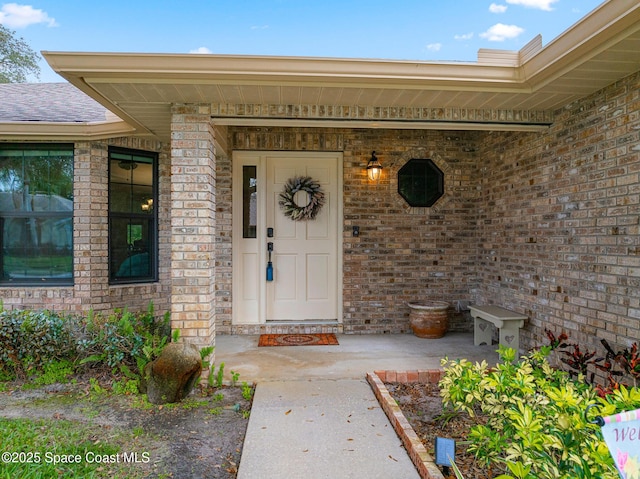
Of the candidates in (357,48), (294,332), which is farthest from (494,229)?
(357,48)

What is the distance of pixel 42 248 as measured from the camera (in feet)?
15.8

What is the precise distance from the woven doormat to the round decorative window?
2.02 m

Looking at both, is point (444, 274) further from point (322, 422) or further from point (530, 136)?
point (322, 422)

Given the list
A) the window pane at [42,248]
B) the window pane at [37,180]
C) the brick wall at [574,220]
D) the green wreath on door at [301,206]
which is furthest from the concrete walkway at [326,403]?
the window pane at [37,180]

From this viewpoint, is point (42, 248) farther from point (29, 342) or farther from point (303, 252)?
point (303, 252)

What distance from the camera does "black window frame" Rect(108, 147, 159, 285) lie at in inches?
195

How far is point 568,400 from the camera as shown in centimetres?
176

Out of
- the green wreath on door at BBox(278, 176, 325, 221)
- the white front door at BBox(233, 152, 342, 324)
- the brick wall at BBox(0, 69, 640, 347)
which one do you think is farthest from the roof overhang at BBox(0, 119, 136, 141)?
the green wreath on door at BBox(278, 176, 325, 221)

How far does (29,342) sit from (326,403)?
109 inches

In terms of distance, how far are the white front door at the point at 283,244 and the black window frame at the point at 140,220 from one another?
1.04m

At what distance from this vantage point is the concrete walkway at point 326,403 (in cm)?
232

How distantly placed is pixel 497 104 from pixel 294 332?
341 centimetres

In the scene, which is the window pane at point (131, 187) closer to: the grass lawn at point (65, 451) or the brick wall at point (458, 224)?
the brick wall at point (458, 224)

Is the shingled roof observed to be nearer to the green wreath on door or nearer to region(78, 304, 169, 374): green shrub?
the green wreath on door
